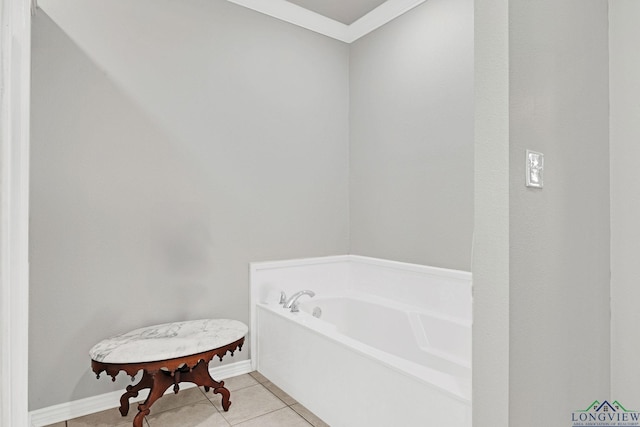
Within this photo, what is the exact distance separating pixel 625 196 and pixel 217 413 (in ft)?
7.43

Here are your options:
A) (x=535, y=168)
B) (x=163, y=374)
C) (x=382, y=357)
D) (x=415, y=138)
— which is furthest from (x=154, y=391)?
(x=415, y=138)

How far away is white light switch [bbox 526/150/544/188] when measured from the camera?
1133 millimetres

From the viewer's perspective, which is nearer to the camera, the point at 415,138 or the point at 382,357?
the point at 382,357

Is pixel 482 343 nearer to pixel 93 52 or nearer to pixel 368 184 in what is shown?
pixel 368 184

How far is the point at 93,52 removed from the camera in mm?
2217

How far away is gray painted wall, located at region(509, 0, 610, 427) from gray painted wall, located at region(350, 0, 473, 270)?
93 centimetres

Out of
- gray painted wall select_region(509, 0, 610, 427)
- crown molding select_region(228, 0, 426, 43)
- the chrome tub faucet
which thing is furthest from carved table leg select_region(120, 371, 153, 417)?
crown molding select_region(228, 0, 426, 43)

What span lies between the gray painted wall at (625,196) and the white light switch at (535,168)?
2.17 ft

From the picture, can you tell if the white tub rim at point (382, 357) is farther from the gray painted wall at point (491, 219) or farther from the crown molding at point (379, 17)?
the crown molding at point (379, 17)

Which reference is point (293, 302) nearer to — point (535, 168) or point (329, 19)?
point (535, 168)

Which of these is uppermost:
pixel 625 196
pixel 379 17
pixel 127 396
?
pixel 379 17

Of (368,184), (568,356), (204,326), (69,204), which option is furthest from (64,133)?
(568,356)

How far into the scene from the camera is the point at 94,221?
220 centimetres

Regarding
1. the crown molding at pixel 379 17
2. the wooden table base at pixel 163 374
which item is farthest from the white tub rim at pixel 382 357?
the crown molding at pixel 379 17
